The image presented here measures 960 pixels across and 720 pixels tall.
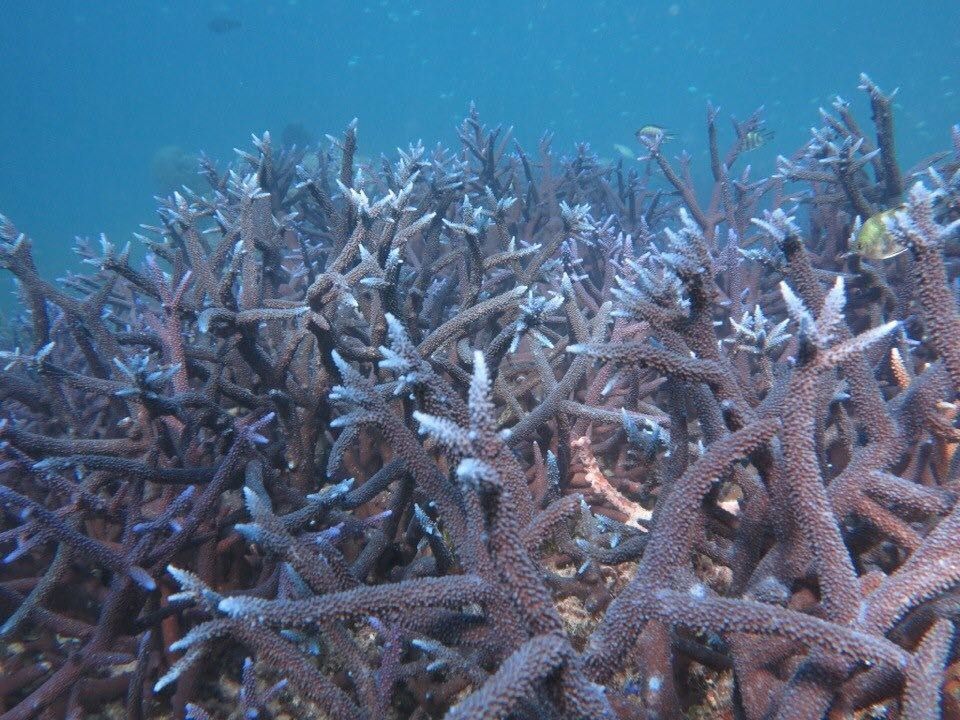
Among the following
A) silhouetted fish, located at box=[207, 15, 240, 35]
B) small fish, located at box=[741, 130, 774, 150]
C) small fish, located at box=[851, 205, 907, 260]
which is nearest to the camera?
small fish, located at box=[851, 205, 907, 260]

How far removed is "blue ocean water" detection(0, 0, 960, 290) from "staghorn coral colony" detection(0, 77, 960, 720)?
991 inches

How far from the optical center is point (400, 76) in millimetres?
93562

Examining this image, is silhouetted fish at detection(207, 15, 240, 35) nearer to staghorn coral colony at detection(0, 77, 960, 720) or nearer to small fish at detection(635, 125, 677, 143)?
small fish at detection(635, 125, 677, 143)

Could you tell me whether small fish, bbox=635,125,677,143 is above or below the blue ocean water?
below

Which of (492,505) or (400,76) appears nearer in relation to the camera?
(492,505)

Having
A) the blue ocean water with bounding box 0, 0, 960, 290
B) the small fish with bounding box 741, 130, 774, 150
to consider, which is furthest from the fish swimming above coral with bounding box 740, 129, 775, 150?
the blue ocean water with bounding box 0, 0, 960, 290

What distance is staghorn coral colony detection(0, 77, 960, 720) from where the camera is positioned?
56.1 inches

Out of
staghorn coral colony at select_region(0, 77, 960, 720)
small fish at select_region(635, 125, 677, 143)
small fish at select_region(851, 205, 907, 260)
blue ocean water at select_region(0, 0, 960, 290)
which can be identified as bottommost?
staghorn coral colony at select_region(0, 77, 960, 720)

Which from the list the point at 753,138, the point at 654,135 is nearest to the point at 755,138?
the point at 753,138

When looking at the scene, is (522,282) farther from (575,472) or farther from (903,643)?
(903,643)

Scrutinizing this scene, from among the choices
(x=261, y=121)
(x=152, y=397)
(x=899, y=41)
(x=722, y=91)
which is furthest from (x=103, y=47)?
(x=152, y=397)

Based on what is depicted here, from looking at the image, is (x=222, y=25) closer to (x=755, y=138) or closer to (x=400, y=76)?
(x=755, y=138)

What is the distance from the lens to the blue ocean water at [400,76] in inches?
1946

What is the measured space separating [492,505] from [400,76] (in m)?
108
